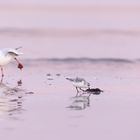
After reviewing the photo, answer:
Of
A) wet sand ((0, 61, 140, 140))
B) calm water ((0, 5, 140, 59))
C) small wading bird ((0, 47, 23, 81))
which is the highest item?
calm water ((0, 5, 140, 59))

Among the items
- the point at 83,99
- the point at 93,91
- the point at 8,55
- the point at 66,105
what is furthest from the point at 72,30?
the point at 66,105

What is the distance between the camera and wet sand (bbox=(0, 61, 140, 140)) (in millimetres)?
8805

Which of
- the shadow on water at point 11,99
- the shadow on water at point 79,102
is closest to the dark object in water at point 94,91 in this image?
the shadow on water at point 79,102

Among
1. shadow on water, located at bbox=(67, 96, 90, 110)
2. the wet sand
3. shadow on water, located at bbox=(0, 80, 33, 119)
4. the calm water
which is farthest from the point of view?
the calm water

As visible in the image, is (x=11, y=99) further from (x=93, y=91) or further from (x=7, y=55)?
(x=7, y=55)

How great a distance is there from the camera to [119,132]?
8844mm

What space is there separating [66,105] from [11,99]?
974 mm

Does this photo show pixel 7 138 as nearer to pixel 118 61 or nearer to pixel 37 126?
pixel 37 126

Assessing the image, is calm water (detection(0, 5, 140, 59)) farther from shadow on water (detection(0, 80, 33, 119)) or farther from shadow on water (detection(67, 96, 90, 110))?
shadow on water (detection(67, 96, 90, 110))

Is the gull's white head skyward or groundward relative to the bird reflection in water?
skyward

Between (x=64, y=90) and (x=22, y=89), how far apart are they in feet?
2.41

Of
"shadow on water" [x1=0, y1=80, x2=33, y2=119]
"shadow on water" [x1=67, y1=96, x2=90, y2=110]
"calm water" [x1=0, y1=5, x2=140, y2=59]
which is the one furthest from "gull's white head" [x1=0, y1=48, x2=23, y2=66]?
"shadow on water" [x1=67, y1=96, x2=90, y2=110]

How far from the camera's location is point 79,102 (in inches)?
448

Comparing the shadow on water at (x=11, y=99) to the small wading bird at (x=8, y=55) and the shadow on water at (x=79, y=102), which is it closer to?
the shadow on water at (x=79, y=102)
